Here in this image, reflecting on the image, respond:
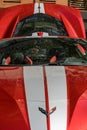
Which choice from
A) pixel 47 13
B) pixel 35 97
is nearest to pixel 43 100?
pixel 35 97

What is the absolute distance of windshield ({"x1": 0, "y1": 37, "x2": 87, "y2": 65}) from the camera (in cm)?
505

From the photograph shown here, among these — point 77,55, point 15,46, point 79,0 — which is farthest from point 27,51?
point 79,0

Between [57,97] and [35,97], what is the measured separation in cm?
18

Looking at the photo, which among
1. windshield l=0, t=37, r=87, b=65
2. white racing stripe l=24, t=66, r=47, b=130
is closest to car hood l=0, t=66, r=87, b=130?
white racing stripe l=24, t=66, r=47, b=130

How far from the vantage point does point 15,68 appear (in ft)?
14.9

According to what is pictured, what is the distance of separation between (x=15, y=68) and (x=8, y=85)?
26.1 inches

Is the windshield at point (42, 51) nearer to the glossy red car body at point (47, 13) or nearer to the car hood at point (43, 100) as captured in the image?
the car hood at point (43, 100)

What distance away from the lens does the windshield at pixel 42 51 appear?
16.6ft

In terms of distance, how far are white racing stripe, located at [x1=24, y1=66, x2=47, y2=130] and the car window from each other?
3.03 meters

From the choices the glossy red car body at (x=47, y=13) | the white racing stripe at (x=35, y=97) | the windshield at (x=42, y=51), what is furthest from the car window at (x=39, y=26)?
the white racing stripe at (x=35, y=97)

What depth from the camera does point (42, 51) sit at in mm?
5445

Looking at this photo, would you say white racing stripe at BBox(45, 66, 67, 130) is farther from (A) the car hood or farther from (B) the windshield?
(B) the windshield

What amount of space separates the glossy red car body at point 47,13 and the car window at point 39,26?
0.07 m

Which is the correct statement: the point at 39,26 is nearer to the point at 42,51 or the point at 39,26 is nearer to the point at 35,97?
the point at 42,51
